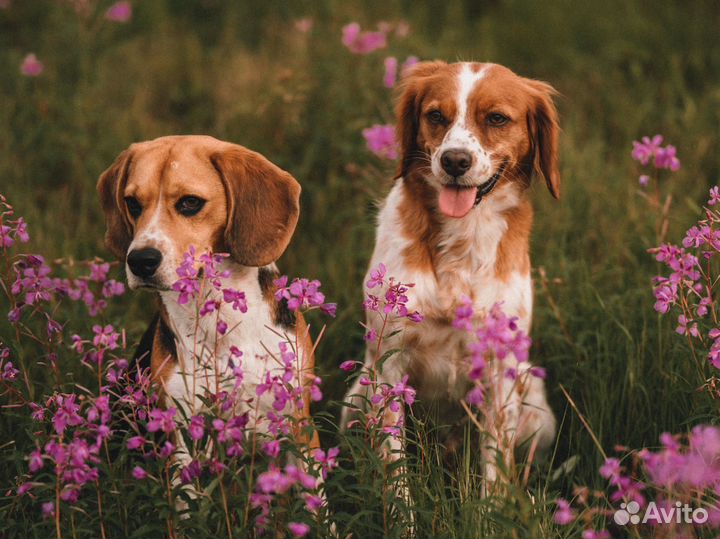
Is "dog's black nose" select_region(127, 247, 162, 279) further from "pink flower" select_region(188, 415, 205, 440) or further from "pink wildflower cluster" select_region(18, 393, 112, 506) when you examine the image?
"pink flower" select_region(188, 415, 205, 440)

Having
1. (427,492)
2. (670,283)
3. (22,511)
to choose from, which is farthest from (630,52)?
(22,511)

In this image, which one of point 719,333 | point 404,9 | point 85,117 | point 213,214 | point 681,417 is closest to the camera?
point 719,333

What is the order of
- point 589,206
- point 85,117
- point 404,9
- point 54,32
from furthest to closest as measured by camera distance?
point 404,9 → point 54,32 → point 85,117 → point 589,206

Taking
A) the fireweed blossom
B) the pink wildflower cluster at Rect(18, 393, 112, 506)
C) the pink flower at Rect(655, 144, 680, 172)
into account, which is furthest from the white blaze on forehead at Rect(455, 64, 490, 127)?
the pink wildflower cluster at Rect(18, 393, 112, 506)

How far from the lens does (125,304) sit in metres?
4.47

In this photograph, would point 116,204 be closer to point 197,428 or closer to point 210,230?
point 210,230

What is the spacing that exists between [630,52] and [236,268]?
5.10 metres

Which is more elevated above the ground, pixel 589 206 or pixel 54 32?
pixel 54 32

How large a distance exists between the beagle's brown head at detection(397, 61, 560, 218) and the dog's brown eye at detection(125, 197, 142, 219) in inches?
46.9

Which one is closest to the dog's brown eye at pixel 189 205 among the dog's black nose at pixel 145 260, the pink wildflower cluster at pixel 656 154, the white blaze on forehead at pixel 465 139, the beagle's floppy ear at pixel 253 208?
the beagle's floppy ear at pixel 253 208

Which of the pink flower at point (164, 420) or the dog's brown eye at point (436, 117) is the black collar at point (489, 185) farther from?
the pink flower at point (164, 420)

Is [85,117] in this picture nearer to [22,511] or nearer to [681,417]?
[22,511]

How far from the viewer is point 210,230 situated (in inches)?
119

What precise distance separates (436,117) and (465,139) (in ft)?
0.81
